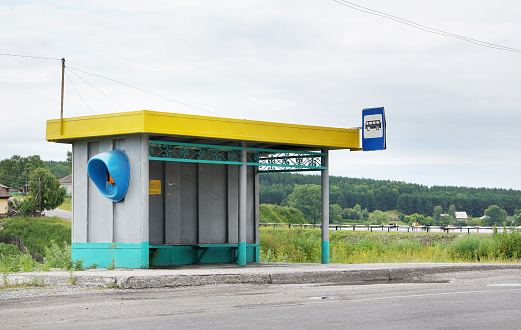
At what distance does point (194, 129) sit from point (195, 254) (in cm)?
425

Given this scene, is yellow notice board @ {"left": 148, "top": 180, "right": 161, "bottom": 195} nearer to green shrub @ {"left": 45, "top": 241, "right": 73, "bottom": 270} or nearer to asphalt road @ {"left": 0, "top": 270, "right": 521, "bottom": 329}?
green shrub @ {"left": 45, "top": 241, "right": 73, "bottom": 270}

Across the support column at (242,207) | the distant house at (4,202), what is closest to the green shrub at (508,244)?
the support column at (242,207)

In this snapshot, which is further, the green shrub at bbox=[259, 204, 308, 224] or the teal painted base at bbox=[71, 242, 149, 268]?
→ the green shrub at bbox=[259, 204, 308, 224]

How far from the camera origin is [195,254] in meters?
17.1

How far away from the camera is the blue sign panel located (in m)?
17.7

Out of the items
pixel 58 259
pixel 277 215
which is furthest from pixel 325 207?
pixel 277 215

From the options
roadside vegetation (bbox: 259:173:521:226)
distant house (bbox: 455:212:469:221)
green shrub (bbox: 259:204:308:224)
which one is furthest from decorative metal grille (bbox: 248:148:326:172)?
distant house (bbox: 455:212:469:221)

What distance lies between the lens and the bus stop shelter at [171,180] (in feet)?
47.0

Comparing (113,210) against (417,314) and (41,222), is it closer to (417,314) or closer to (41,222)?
(417,314)

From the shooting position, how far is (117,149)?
584 inches

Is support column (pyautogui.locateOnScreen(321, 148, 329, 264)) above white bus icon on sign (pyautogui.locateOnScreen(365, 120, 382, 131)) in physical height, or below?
below

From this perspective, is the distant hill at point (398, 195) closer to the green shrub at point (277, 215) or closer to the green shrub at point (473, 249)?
the green shrub at point (277, 215)

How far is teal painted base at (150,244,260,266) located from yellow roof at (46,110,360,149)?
313 cm

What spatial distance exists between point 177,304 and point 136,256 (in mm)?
5242
